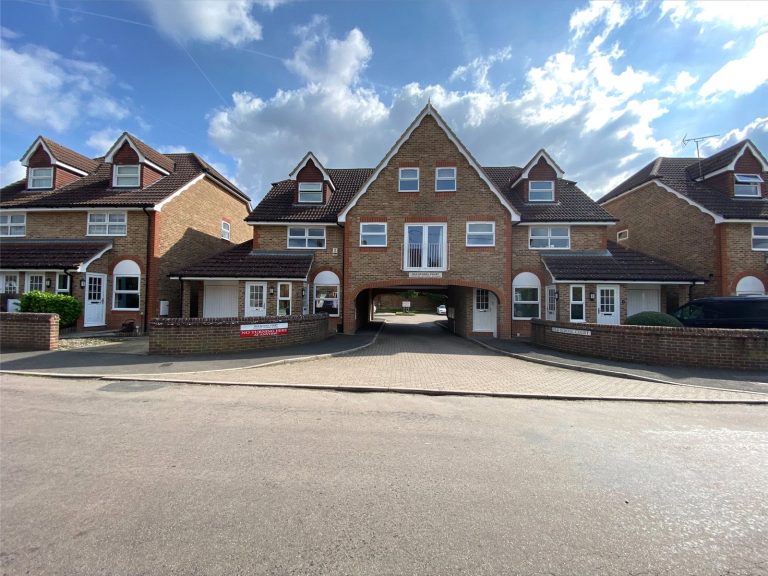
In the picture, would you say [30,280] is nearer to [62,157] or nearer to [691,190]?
[62,157]

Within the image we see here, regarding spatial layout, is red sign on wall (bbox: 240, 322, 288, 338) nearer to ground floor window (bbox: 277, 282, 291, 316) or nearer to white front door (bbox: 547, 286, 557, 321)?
ground floor window (bbox: 277, 282, 291, 316)

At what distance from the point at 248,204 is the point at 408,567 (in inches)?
1104

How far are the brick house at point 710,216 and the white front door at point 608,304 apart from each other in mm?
5351

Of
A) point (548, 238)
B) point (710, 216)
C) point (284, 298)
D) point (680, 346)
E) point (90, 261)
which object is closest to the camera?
→ point (680, 346)

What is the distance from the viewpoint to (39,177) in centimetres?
2042

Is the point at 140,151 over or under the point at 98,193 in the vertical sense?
over

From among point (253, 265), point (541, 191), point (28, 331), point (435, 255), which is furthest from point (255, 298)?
point (541, 191)

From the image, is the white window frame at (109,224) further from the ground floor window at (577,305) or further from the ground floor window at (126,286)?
the ground floor window at (577,305)

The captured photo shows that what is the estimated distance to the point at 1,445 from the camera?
456cm

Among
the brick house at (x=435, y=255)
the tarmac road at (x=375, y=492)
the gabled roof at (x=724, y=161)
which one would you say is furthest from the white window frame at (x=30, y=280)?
the gabled roof at (x=724, y=161)

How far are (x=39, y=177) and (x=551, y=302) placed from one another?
28146 mm

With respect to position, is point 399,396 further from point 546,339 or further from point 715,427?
point 546,339

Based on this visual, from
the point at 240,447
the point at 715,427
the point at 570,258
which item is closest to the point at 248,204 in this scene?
the point at 570,258

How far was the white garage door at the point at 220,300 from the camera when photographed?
18641 millimetres
